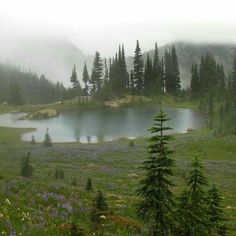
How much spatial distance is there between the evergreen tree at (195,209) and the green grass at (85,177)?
2783mm

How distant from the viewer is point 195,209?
1326cm

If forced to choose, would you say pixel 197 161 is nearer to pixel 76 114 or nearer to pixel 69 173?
pixel 69 173

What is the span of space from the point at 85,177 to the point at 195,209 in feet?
98.6

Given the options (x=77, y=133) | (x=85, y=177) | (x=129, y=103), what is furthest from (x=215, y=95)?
(x=85, y=177)

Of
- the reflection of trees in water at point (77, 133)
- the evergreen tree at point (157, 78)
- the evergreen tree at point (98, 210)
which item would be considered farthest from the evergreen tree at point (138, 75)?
the evergreen tree at point (98, 210)

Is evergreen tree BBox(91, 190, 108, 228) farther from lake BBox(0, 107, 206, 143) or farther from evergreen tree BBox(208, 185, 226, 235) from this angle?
lake BBox(0, 107, 206, 143)

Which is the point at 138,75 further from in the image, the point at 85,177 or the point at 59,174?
the point at 59,174

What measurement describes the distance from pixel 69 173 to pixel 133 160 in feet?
43.8

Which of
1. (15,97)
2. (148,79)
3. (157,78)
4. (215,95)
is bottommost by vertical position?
(215,95)

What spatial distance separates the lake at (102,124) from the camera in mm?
84938

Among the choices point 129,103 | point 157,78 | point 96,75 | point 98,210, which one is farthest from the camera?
point 96,75

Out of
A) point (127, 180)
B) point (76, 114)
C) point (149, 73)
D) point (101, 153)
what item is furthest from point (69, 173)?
point (149, 73)

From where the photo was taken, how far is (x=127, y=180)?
140ft

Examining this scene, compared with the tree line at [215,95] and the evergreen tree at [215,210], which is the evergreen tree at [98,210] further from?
the tree line at [215,95]
